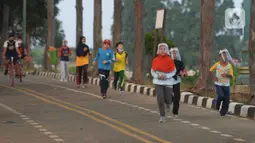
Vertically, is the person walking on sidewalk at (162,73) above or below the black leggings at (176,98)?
above

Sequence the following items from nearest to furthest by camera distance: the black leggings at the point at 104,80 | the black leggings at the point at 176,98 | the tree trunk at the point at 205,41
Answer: the black leggings at the point at 176,98 → the black leggings at the point at 104,80 → the tree trunk at the point at 205,41

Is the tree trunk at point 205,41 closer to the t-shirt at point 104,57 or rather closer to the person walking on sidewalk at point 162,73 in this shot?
the t-shirt at point 104,57

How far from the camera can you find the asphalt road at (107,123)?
10734mm

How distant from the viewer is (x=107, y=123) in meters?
12.8

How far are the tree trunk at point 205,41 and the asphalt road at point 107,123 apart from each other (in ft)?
6.61

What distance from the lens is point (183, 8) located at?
140625mm

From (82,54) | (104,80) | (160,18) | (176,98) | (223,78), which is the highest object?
(160,18)

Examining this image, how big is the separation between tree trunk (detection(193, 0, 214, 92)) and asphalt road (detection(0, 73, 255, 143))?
2.01 m

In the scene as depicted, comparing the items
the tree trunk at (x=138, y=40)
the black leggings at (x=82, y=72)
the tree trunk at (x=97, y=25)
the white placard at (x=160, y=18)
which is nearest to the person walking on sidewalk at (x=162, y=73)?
the white placard at (x=160, y=18)

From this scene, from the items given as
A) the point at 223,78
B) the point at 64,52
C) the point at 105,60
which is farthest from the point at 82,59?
the point at 223,78

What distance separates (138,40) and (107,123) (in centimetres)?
1436

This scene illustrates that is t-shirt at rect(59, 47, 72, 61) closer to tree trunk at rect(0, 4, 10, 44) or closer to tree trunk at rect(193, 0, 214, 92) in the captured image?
tree trunk at rect(193, 0, 214, 92)

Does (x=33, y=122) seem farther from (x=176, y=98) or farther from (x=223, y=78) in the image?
(x=223, y=78)

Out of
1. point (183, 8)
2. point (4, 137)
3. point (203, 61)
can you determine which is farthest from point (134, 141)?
point (183, 8)
